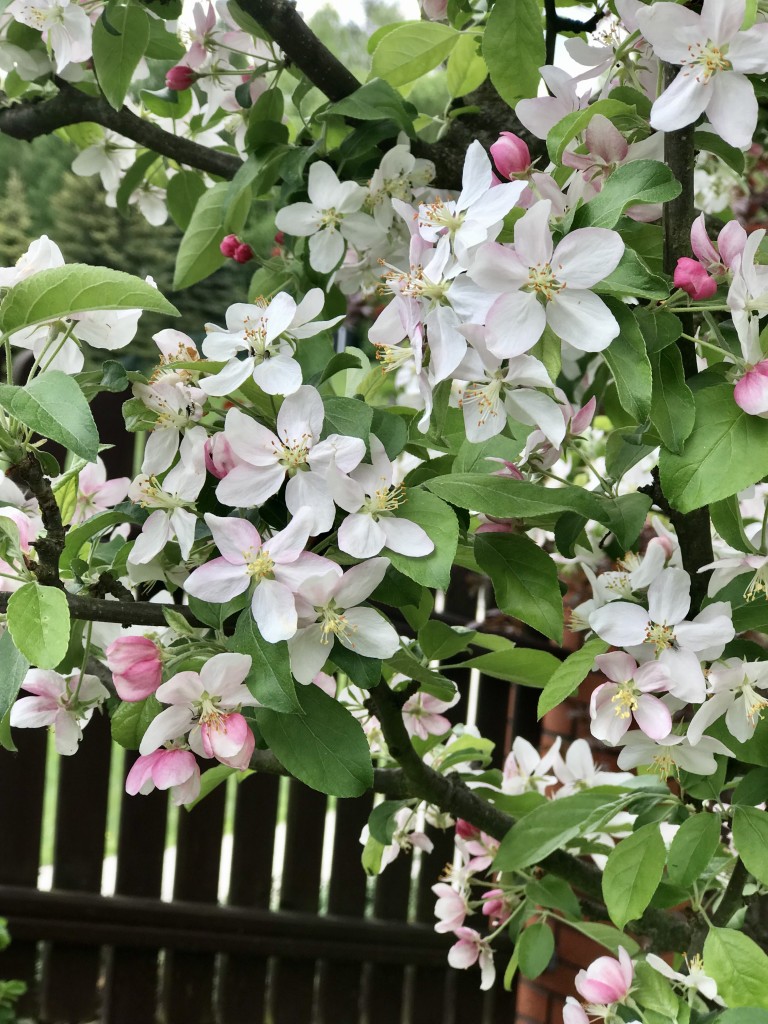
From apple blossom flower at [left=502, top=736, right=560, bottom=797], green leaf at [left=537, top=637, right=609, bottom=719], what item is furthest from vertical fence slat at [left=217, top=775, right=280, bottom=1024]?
green leaf at [left=537, top=637, right=609, bottom=719]

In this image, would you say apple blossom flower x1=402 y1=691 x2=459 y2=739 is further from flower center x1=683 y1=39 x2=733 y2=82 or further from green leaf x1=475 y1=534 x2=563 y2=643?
flower center x1=683 y1=39 x2=733 y2=82

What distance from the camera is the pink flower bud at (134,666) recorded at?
64 cm

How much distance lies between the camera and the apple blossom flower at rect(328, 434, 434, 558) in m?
0.60

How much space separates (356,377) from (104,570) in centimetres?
24

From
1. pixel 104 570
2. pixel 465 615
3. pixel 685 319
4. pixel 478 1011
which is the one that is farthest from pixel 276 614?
pixel 478 1011

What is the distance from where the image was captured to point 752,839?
79cm

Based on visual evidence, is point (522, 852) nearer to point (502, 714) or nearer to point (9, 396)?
point (9, 396)

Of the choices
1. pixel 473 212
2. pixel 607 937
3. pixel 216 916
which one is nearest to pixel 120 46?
pixel 473 212

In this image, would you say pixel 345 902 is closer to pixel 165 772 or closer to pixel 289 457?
pixel 165 772

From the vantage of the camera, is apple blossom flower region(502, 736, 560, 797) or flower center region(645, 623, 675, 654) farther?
apple blossom flower region(502, 736, 560, 797)

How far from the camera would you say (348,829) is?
242cm

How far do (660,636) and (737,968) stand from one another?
31cm

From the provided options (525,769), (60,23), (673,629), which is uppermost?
(60,23)

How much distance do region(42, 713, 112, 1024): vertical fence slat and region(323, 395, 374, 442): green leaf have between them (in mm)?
1774
